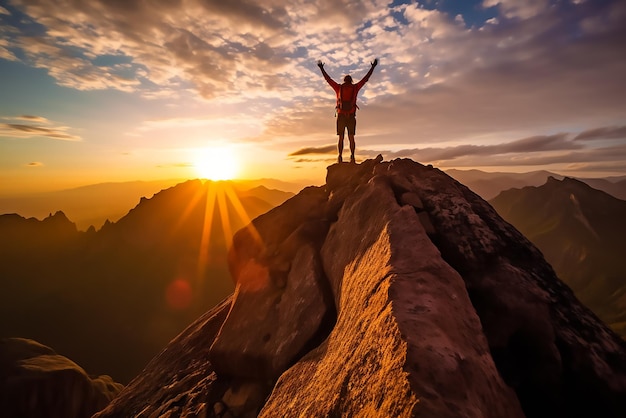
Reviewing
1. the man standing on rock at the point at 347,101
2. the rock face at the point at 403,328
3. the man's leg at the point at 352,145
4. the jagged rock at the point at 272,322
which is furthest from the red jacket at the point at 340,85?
the jagged rock at the point at 272,322

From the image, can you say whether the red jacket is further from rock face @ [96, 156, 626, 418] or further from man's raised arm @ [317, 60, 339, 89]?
rock face @ [96, 156, 626, 418]

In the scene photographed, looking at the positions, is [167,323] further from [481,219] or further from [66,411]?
[481,219]

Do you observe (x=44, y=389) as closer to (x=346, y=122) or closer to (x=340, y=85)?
(x=346, y=122)

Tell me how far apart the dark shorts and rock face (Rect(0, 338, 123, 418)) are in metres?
64.2

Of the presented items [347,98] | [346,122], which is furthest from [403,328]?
[347,98]

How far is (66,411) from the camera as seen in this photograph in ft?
174

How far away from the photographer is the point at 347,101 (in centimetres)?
2148

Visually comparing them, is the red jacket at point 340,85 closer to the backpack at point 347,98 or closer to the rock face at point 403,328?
the backpack at point 347,98

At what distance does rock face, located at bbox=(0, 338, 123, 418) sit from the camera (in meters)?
52.4

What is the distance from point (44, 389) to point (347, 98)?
224 ft

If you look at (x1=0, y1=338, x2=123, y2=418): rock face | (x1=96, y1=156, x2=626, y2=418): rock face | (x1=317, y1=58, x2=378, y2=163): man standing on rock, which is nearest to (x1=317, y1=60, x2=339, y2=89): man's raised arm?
(x1=317, y1=58, x2=378, y2=163): man standing on rock

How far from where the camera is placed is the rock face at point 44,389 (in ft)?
172

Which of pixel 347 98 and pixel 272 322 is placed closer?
pixel 272 322

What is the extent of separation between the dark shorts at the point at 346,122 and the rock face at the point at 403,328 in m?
5.55
